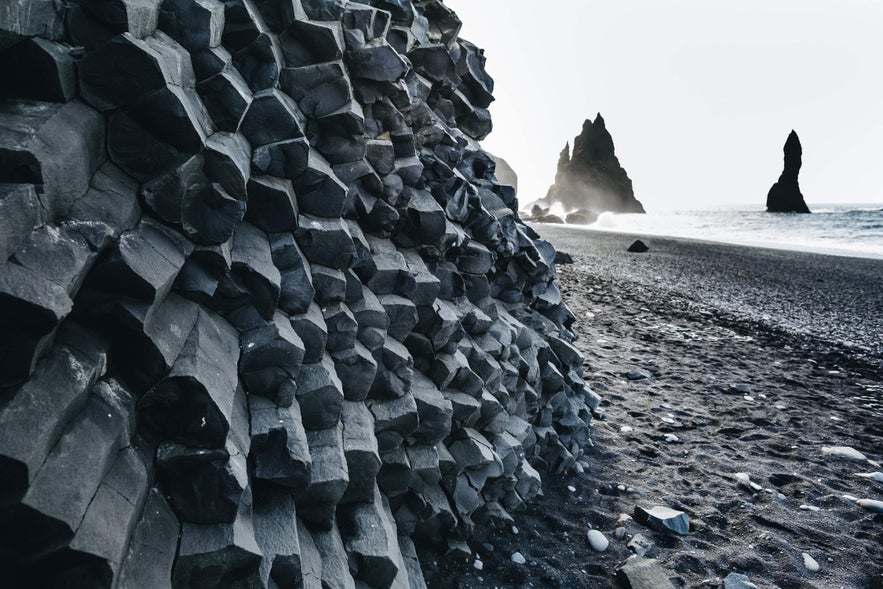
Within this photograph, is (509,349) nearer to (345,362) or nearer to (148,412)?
(345,362)

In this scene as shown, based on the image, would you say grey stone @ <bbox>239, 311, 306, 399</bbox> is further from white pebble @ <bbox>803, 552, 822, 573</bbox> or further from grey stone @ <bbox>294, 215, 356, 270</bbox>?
white pebble @ <bbox>803, 552, 822, 573</bbox>

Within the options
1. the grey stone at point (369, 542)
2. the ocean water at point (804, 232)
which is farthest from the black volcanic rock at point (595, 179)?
the grey stone at point (369, 542)

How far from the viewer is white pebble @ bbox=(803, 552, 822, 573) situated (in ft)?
13.4

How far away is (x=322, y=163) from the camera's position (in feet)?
12.2

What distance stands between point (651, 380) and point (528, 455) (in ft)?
12.5

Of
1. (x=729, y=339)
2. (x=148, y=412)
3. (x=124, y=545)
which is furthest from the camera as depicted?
(x=729, y=339)

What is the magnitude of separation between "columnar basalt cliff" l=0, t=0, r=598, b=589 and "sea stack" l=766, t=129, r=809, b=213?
76140 millimetres

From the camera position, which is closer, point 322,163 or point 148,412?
point 148,412

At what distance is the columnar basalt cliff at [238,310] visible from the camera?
74.2 inches

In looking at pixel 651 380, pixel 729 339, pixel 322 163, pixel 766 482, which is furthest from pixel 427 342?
pixel 729 339

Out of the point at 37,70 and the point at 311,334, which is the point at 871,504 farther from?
the point at 37,70

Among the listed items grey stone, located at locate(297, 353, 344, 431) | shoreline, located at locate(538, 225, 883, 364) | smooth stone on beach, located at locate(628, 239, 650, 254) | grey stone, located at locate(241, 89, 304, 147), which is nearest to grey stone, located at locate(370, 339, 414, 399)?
grey stone, located at locate(297, 353, 344, 431)

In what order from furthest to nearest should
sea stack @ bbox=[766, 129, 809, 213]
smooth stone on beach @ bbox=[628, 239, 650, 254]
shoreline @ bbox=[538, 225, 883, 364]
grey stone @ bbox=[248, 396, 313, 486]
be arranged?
sea stack @ bbox=[766, 129, 809, 213] < smooth stone on beach @ bbox=[628, 239, 650, 254] < shoreline @ bbox=[538, 225, 883, 364] < grey stone @ bbox=[248, 396, 313, 486]

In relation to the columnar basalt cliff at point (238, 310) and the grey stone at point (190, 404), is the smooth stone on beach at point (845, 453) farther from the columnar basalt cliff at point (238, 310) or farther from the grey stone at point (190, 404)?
the grey stone at point (190, 404)
